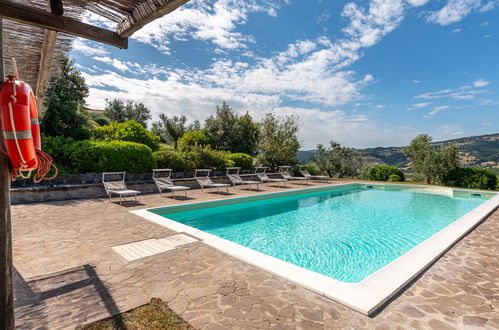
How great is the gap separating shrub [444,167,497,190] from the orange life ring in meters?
20.5

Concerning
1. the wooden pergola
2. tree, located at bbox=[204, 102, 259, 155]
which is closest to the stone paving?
the wooden pergola

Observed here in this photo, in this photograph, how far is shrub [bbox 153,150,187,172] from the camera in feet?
39.9

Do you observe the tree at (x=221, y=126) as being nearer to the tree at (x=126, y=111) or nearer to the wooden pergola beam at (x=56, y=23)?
the tree at (x=126, y=111)

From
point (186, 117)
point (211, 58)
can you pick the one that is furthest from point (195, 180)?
point (186, 117)

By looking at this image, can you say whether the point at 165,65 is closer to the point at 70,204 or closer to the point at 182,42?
the point at 182,42

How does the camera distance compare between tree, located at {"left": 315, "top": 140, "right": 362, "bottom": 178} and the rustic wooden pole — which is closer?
the rustic wooden pole

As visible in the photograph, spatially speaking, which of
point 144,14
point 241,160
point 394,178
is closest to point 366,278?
point 144,14

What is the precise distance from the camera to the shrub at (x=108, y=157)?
948 cm

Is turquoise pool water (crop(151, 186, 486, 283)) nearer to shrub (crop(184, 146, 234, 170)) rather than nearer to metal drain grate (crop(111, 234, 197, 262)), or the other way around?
metal drain grate (crop(111, 234, 197, 262))

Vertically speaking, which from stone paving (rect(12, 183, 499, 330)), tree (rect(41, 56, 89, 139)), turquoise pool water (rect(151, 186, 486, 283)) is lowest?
turquoise pool water (rect(151, 186, 486, 283))

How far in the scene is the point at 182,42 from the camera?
1648cm

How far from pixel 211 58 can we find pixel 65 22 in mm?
15511

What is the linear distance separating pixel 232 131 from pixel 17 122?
22255 millimetres

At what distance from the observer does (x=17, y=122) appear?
1.62 m
